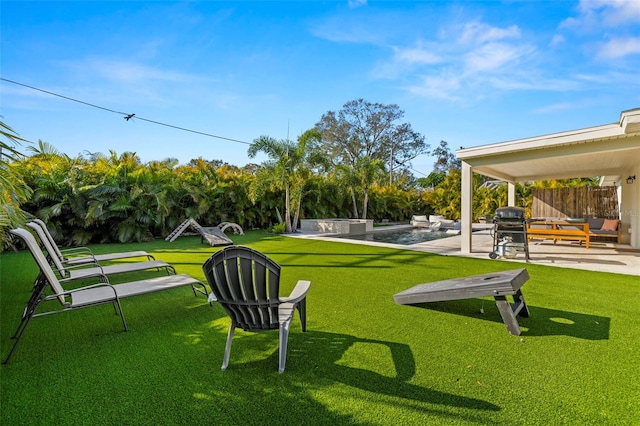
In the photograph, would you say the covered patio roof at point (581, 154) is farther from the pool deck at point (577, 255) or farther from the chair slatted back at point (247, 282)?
the chair slatted back at point (247, 282)

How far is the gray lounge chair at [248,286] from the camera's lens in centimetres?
271

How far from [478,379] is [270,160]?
1463cm

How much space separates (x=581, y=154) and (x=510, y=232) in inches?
98.8

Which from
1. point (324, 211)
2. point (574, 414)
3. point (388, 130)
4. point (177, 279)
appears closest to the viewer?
point (574, 414)

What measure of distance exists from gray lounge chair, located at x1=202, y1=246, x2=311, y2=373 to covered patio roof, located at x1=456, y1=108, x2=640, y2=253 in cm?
735

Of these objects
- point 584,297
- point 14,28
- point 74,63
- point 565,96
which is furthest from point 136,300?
point 565,96

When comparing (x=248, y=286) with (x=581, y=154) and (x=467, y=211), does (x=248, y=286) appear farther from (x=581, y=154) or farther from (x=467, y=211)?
(x=581, y=154)

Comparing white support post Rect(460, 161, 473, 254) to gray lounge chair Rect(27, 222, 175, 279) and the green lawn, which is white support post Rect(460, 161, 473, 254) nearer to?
the green lawn

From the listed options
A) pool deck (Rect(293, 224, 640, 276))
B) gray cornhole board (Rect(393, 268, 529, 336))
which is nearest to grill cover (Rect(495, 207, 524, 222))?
pool deck (Rect(293, 224, 640, 276))

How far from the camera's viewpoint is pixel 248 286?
9.00 feet

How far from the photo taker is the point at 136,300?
16.4ft

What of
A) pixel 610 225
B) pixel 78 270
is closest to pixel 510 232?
pixel 610 225

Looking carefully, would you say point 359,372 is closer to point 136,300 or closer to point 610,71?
point 136,300

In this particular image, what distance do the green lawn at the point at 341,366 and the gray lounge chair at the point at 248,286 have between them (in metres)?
0.40
